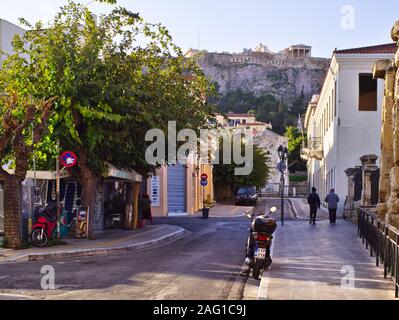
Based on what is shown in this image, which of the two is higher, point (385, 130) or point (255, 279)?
point (385, 130)

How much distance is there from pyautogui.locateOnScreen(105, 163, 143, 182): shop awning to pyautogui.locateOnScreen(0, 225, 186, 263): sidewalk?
1.97 meters

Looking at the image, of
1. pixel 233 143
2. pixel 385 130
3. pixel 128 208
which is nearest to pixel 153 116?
pixel 128 208

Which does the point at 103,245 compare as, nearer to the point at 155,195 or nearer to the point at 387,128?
the point at 387,128

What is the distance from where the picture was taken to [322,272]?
1271 centimetres

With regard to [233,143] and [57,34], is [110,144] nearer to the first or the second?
[57,34]

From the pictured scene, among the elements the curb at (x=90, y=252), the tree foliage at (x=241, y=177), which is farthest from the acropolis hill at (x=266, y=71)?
the curb at (x=90, y=252)

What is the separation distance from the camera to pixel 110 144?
2089 cm

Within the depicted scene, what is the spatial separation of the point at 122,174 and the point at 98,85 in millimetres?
3809

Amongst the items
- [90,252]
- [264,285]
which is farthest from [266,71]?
[264,285]

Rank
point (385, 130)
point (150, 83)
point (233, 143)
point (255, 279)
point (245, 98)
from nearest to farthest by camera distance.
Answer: point (255, 279), point (385, 130), point (150, 83), point (233, 143), point (245, 98)

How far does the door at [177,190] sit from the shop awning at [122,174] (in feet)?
51.0

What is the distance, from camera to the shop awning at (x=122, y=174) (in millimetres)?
21195

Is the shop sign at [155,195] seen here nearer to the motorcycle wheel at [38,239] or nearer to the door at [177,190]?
the door at [177,190]

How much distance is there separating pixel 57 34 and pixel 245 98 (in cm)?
14818
